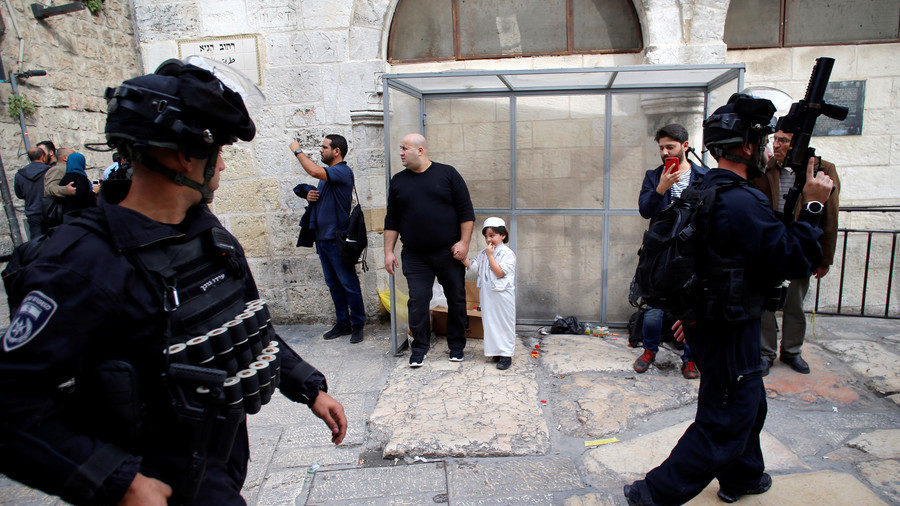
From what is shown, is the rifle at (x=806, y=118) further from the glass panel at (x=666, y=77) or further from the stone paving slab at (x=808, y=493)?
the glass panel at (x=666, y=77)

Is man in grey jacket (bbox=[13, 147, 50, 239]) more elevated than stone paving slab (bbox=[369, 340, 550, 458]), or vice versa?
man in grey jacket (bbox=[13, 147, 50, 239])

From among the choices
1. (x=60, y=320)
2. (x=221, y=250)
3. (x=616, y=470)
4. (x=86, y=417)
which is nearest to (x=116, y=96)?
(x=221, y=250)

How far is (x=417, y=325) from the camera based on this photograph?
4.54 m

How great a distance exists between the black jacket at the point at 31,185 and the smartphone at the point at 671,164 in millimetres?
6452

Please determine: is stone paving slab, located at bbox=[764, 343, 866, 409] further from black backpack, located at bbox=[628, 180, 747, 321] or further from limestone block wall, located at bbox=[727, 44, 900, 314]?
black backpack, located at bbox=[628, 180, 747, 321]

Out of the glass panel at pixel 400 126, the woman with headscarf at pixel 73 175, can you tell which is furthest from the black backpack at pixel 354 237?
the woman with headscarf at pixel 73 175

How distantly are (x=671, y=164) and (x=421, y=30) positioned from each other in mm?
3325

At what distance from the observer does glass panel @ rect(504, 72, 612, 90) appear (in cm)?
466

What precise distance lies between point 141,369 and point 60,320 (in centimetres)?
25

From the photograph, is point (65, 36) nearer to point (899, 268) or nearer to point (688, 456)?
point (688, 456)

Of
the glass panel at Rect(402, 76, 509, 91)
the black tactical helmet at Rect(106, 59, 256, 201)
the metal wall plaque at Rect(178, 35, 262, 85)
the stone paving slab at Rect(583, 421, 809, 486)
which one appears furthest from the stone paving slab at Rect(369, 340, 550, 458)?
the metal wall plaque at Rect(178, 35, 262, 85)

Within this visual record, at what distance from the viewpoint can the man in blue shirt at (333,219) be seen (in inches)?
202

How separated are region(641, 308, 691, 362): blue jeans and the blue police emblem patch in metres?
3.95

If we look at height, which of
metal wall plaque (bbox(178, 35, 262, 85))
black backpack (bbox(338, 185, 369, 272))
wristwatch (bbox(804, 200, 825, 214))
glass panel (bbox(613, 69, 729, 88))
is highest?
metal wall plaque (bbox(178, 35, 262, 85))
